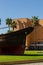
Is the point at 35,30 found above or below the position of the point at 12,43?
above

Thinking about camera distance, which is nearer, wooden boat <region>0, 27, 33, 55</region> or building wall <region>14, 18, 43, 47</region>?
wooden boat <region>0, 27, 33, 55</region>

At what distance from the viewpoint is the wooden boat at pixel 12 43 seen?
33.8 meters

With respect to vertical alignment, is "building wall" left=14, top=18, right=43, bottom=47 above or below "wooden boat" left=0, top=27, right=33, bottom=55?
above

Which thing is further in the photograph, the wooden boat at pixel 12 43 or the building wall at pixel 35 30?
the building wall at pixel 35 30

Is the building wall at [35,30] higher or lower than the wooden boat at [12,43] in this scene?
higher

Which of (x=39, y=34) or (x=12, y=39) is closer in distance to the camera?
(x=12, y=39)

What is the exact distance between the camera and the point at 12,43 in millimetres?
34375

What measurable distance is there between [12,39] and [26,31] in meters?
2.61

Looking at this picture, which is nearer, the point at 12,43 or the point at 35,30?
the point at 12,43

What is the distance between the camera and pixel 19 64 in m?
14.1

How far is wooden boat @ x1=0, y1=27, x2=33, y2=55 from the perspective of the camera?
111ft

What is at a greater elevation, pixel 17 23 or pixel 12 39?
pixel 17 23

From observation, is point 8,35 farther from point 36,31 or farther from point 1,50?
point 36,31

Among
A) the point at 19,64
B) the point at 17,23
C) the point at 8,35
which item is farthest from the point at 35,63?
the point at 17,23
